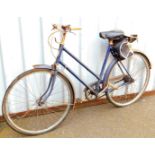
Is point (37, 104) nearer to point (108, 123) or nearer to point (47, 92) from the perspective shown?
point (47, 92)

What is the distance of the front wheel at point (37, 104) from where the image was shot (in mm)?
2502

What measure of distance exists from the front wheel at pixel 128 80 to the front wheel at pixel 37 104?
1.72 ft

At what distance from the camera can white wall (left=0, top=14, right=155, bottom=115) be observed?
234 cm

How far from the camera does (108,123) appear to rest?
2637 millimetres

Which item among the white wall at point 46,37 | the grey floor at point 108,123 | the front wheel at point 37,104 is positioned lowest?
the grey floor at point 108,123

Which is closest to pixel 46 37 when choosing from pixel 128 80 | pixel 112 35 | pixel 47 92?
pixel 47 92

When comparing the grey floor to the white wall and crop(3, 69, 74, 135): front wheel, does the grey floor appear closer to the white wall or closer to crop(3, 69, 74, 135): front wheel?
crop(3, 69, 74, 135): front wheel

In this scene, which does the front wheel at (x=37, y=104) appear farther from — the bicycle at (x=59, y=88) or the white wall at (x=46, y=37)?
the white wall at (x=46, y=37)

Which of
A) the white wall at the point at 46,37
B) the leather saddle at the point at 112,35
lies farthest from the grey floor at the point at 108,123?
the leather saddle at the point at 112,35

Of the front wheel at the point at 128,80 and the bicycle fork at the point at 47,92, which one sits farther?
the front wheel at the point at 128,80

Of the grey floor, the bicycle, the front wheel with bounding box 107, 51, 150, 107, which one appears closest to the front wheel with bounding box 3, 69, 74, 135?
the bicycle

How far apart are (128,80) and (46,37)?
1.05 metres

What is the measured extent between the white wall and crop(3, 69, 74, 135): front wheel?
0.48 ft
